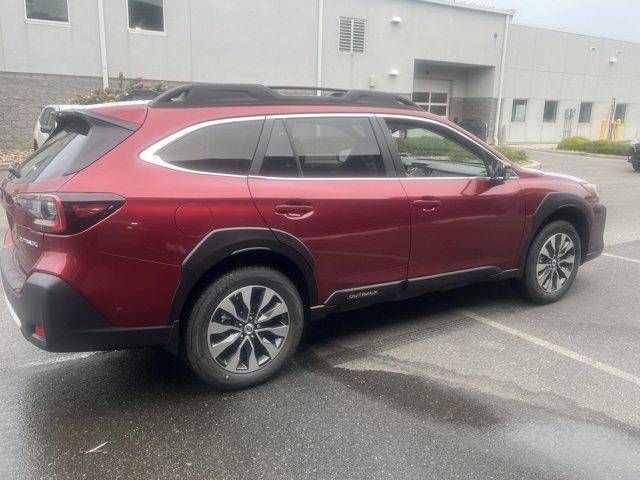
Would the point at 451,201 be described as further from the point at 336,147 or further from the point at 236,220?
the point at 236,220

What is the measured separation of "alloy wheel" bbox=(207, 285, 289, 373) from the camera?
3340 mm

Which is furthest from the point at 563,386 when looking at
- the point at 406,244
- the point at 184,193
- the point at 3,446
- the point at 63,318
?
the point at 3,446

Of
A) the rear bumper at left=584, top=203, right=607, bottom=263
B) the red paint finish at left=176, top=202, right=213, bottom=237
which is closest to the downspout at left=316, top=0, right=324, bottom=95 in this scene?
the rear bumper at left=584, top=203, right=607, bottom=263

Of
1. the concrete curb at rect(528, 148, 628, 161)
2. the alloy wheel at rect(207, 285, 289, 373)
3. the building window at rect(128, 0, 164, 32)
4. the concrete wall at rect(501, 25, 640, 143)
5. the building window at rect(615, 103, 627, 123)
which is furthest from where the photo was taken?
the building window at rect(615, 103, 627, 123)

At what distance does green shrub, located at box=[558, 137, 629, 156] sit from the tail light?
20.7 metres

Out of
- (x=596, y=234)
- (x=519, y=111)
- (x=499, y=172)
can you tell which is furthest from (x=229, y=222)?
(x=519, y=111)

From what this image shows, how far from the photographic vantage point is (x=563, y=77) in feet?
96.3

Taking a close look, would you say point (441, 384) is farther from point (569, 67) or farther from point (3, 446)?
point (569, 67)

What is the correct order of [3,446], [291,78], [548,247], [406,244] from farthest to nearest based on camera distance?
[291,78] → [548,247] → [406,244] → [3,446]

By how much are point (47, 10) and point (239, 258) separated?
629 inches

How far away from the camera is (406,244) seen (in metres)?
3.99

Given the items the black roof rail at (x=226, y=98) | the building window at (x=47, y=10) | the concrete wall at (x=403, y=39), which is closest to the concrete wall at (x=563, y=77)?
the concrete wall at (x=403, y=39)

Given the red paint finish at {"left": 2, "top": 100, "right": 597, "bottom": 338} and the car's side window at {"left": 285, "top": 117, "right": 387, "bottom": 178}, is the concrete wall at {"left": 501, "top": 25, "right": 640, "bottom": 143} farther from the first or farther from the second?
the car's side window at {"left": 285, "top": 117, "right": 387, "bottom": 178}

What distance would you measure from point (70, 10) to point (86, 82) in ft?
6.56
